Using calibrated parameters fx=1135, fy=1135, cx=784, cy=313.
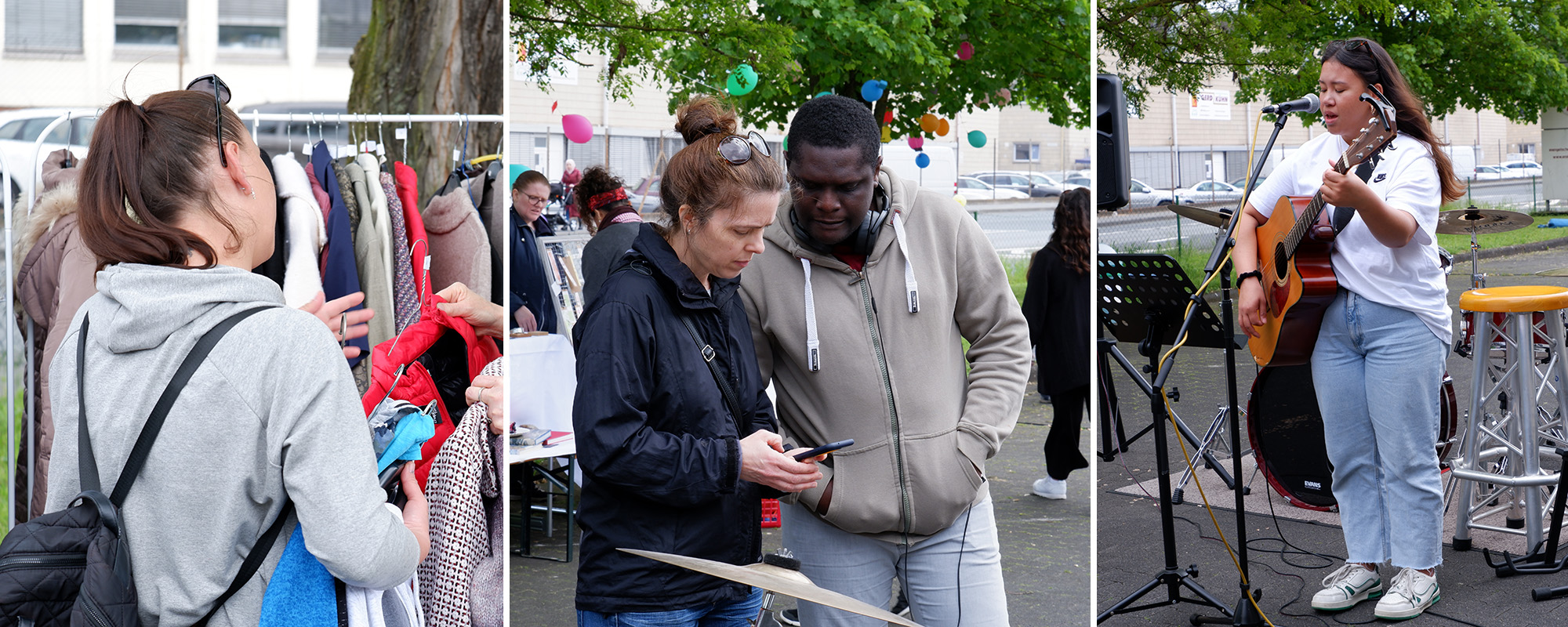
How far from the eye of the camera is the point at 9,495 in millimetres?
3098

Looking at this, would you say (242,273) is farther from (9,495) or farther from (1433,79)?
(1433,79)

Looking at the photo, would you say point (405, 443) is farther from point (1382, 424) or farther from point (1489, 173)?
point (1489, 173)

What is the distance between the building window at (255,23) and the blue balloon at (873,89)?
11.4 metres

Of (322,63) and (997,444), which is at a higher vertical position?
(322,63)

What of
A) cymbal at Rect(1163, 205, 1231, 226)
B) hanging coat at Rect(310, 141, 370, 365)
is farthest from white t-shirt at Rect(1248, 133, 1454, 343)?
hanging coat at Rect(310, 141, 370, 365)

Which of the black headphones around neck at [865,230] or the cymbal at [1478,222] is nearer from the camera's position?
the black headphones around neck at [865,230]

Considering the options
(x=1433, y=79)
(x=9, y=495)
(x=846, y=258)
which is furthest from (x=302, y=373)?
(x=1433, y=79)

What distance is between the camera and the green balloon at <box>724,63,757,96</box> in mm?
6418

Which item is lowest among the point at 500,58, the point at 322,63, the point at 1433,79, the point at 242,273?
the point at 242,273

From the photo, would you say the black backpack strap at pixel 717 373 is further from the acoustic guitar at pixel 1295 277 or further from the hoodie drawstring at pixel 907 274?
the acoustic guitar at pixel 1295 277

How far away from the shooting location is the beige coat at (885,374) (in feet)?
6.57

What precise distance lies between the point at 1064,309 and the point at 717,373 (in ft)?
12.2

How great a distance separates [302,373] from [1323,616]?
132 inches

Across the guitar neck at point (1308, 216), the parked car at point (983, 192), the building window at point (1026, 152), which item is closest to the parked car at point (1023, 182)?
the parked car at point (983, 192)
